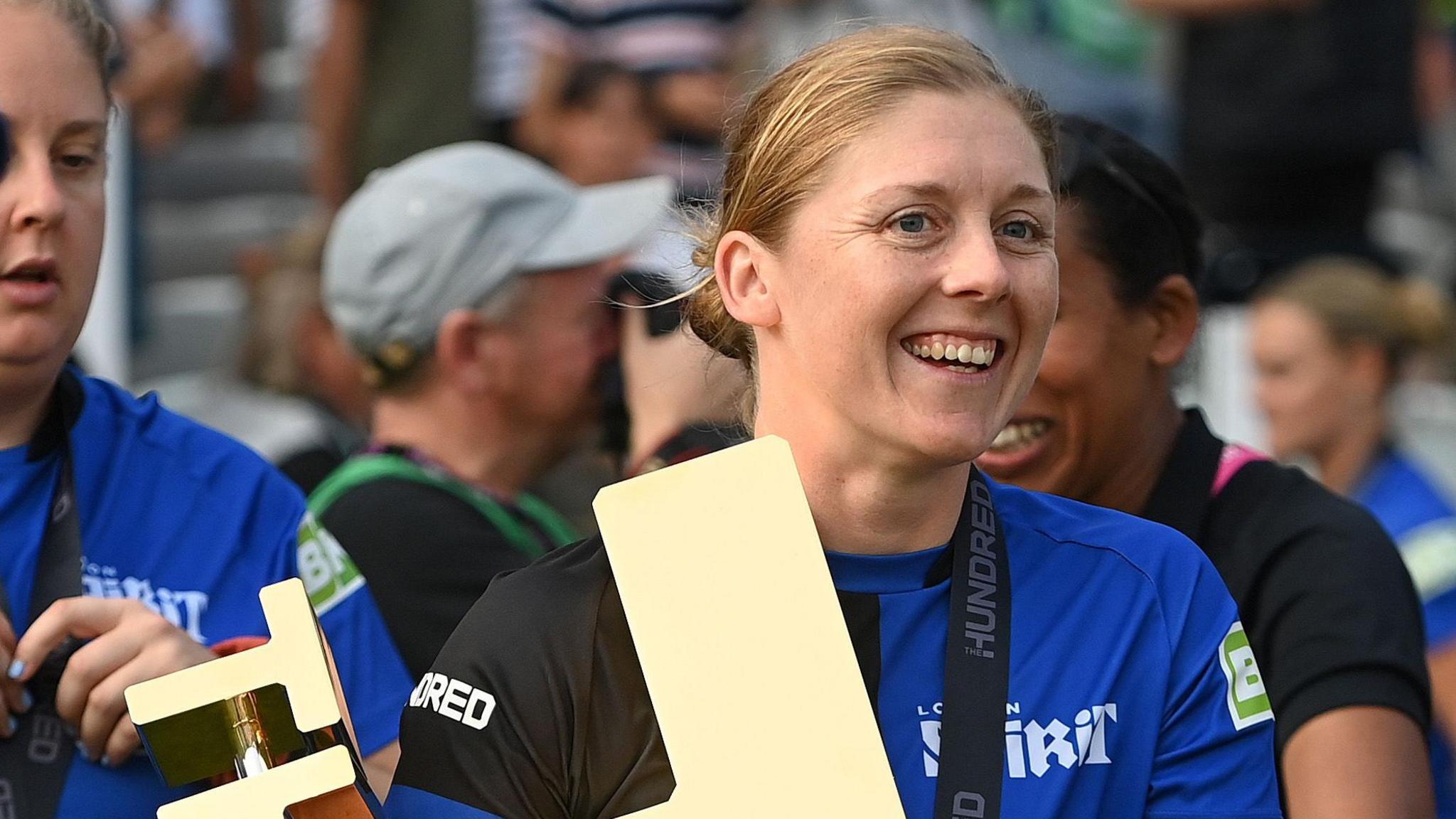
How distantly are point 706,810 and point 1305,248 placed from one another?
A: 5.01 m

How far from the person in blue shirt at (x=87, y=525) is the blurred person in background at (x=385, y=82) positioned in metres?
3.71

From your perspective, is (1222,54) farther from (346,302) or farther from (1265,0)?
(346,302)

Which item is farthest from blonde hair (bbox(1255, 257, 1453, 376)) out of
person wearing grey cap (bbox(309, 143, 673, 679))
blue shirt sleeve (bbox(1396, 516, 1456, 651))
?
person wearing grey cap (bbox(309, 143, 673, 679))

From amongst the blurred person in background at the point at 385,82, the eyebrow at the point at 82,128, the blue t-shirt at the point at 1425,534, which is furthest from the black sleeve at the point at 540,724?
the blurred person in background at the point at 385,82

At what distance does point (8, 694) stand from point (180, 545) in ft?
1.04

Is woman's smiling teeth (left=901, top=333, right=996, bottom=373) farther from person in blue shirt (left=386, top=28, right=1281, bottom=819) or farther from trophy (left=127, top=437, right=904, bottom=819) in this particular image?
trophy (left=127, top=437, right=904, bottom=819)

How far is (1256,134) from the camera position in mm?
6469

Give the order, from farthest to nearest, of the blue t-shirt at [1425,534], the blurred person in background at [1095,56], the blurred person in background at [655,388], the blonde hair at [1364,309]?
the blurred person in background at [1095,56], the blonde hair at [1364,309], the blue t-shirt at [1425,534], the blurred person in background at [655,388]

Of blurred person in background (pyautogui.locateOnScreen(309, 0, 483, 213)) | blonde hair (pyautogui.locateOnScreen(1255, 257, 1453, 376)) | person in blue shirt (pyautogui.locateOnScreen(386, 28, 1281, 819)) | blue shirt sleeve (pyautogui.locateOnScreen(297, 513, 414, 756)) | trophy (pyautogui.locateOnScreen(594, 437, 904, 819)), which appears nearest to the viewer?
trophy (pyautogui.locateOnScreen(594, 437, 904, 819))

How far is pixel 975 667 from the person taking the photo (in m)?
2.05

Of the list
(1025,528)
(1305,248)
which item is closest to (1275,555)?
(1025,528)

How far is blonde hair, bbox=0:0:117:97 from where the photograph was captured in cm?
235

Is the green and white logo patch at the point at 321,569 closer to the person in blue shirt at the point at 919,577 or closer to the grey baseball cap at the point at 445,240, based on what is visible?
the person in blue shirt at the point at 919,577

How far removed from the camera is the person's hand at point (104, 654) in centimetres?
211
